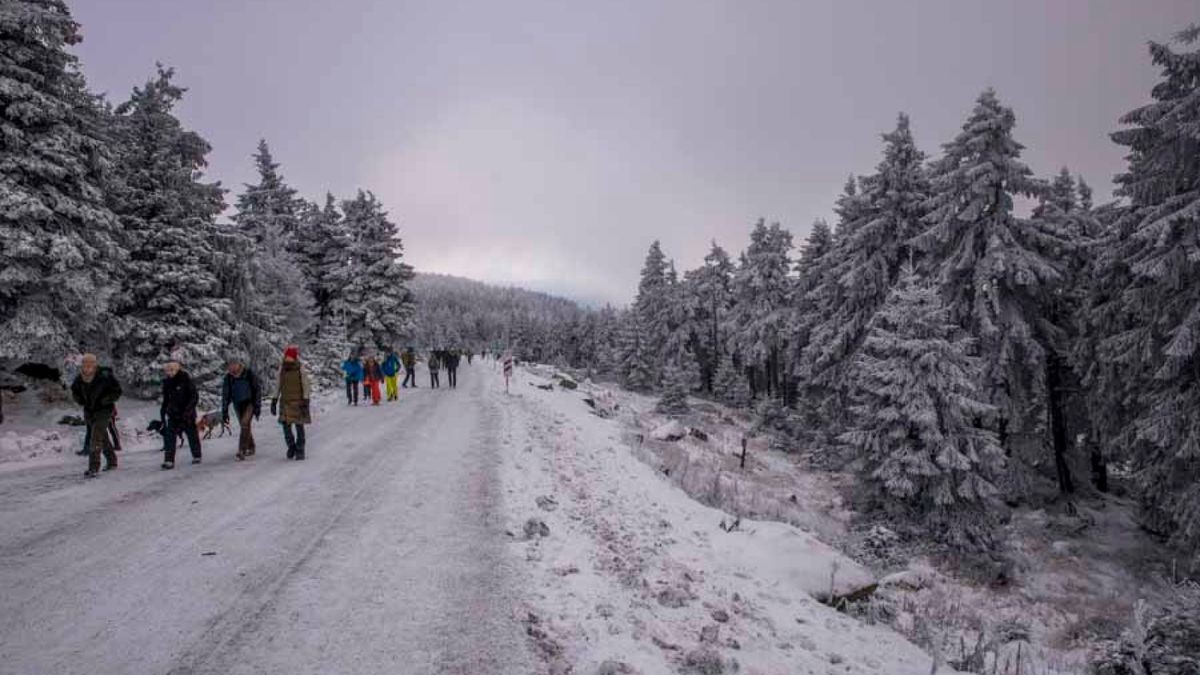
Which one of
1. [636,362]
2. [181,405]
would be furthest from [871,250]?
[636,362]

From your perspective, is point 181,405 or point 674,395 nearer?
point 181,405

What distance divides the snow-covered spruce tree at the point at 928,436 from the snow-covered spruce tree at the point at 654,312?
122 ft

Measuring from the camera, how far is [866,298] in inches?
849

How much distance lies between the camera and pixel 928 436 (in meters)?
12.9

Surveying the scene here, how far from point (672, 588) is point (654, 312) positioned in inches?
1969

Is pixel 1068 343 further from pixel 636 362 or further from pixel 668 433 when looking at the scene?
pixel 636 362

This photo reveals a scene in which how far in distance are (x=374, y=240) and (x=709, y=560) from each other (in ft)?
115

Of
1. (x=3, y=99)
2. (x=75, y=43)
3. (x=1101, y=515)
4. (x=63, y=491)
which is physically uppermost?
(x=75, y=43)

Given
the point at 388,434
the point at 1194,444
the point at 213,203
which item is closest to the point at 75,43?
the point at 213,203

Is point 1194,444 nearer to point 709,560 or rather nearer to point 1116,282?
point 1116,282

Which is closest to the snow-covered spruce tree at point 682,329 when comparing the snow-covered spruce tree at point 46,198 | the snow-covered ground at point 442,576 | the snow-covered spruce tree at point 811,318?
the snow-covered spruce tree at point 811,318

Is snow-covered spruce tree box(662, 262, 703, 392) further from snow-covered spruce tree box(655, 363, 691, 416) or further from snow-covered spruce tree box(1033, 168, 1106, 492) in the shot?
snow-covered spruce tree box(1033, 168, 1106, 492)

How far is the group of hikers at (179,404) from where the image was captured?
338 inches

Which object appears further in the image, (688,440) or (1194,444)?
(688,440)
